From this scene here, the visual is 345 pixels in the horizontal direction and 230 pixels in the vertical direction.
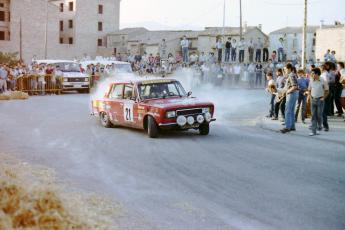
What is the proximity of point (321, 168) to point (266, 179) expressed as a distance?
1.41 meters

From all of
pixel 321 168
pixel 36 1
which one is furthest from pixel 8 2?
pixel 321 168

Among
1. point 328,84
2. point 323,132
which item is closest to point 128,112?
point 323,132

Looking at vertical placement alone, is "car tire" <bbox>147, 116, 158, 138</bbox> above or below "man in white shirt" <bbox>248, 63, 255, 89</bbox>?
below

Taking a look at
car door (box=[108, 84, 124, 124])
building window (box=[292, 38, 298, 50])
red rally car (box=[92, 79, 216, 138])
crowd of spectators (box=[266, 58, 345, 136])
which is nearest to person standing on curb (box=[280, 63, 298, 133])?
crowd of spectators (box=[266, 58, 345, 136])

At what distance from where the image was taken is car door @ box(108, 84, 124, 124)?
45.3 ft

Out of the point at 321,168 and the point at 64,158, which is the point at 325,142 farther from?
the point at 64,158

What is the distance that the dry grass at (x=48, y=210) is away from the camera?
486cm

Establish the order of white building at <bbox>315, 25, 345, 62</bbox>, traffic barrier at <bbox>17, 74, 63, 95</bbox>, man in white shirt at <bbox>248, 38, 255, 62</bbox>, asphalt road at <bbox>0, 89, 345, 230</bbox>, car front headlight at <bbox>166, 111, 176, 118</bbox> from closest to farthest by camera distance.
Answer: asphalt road at <bbox>0, 89, 345, 230</bbox>, car front headlight at <bbox>166, 111, 176, 118</bbox>, traffic barrier at <bbox>17, 74, 63, 95</bbox>, white building at <bbox>315, 25, 345, 62</bbox>, man in white shirt at <bbox>248, 38, 255, 62</bbox>

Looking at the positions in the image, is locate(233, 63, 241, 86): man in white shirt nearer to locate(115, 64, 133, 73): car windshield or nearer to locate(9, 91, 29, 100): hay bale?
locate(115, 64, 133, 73): car windshield

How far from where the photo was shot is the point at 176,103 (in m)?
12.4

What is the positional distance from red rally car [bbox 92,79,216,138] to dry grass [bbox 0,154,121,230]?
5.68 meters

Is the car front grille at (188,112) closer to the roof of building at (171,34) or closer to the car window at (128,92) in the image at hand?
the car window at (128,92)

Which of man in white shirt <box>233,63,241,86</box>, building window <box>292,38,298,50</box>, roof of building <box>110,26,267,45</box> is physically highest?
roof of building <box>110,26,267,45</box>

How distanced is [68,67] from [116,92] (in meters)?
17.4
